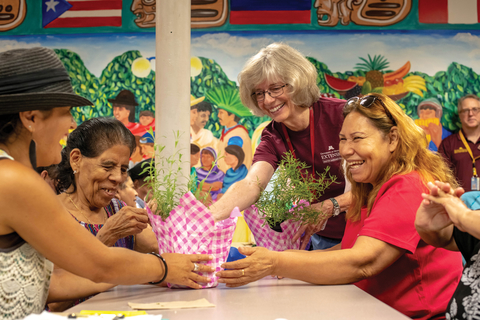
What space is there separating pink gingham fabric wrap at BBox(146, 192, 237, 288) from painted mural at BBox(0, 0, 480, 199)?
14.2 ft

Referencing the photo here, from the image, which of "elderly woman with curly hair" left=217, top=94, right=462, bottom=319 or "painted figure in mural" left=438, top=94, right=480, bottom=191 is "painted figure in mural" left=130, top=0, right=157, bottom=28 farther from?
"elderly woman with curly hair" left=217, top=94, right=462, bottom=319

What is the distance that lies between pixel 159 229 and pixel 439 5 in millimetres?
5756

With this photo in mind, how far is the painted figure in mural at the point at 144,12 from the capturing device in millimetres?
6270

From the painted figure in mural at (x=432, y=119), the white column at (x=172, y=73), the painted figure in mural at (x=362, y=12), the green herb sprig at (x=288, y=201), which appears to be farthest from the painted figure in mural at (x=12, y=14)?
the green herb sprig at (x=288, y=201)

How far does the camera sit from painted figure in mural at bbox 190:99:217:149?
616cm

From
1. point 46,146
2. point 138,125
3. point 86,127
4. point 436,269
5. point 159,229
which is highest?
point 46,146

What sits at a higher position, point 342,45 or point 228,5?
point 228,5

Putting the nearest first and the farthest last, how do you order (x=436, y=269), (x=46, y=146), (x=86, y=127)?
(x=46, y=146) < (x=436, y=269) < (x=86, y=127)

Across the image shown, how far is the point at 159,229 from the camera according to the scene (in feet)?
5.65

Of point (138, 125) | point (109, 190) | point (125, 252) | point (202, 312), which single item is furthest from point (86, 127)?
point (138, 125)

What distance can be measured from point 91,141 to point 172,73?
0.57 meters

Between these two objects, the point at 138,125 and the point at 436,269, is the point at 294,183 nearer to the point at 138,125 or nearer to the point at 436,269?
the point at 436,269

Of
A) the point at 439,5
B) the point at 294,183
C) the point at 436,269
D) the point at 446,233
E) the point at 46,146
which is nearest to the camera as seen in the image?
the point at 46,146

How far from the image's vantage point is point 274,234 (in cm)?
205
